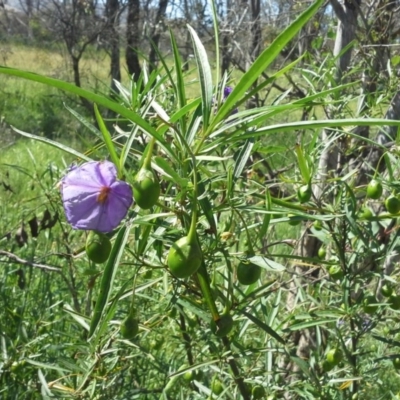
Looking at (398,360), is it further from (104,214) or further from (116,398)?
(104,214)

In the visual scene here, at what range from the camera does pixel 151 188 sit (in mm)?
516

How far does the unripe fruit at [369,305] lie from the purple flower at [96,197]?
513 millimetres

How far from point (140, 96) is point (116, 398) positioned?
2.08 ft

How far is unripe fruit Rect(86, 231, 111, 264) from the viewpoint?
0.57 metres

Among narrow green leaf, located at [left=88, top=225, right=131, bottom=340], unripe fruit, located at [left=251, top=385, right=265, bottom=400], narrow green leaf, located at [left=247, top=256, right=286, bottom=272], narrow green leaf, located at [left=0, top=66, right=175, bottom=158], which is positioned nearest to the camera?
narrow green leaf, located at [left=0, top=66, right=175, bottom=158]

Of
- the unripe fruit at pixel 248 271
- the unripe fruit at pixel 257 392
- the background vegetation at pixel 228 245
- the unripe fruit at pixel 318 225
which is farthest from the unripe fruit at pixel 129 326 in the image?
the unripe fruit at pixel 318 225

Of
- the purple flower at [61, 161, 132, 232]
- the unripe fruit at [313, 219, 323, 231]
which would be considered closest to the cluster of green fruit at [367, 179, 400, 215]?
the unripe fruit at [313, 219, 323, 231]

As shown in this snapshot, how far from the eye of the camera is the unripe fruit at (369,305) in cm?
93

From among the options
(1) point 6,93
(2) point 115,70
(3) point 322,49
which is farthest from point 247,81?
(1) point 6,93

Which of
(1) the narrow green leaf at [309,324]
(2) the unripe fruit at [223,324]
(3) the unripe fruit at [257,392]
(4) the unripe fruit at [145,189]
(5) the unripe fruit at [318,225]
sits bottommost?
(3) the unripe fruit at [257,392]

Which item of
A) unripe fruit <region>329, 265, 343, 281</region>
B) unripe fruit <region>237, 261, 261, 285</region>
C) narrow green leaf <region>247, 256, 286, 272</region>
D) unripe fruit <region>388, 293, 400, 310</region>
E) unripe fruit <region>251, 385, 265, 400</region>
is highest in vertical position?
narrow green leaf <region>247, 256, 286, 272</region>

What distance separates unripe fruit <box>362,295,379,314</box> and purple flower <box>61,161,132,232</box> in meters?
0.51

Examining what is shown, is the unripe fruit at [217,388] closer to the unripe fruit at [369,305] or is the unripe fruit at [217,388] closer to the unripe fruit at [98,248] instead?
the unripe fruit at [369,305]

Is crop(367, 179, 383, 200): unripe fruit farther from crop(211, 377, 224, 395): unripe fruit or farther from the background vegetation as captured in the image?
crop(211, 377, 224, 395): unripe fruit
